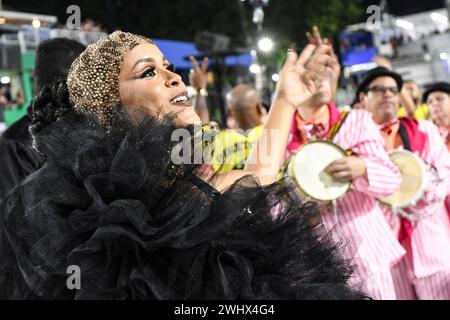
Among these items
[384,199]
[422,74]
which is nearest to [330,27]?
[422,74]

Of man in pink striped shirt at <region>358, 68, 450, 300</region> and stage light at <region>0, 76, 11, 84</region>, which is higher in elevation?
stage light at <region>0, 76, 11, 84</region>

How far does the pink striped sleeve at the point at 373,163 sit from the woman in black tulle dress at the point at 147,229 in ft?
6.53

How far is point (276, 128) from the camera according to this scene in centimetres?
224

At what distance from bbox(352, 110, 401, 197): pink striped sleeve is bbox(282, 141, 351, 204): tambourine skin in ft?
0.45

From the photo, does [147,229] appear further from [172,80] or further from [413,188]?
[413,188]

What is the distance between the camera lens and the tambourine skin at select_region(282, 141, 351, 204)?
11.2ft

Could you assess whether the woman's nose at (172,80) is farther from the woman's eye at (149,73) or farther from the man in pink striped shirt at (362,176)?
the man in pink striped shirt at (362,176)

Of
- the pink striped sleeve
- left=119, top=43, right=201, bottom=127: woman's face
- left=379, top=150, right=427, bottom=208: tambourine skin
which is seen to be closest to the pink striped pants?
left=379, top=150, right=427, bottom=208: tambourine skin

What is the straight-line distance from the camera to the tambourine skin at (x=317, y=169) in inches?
134

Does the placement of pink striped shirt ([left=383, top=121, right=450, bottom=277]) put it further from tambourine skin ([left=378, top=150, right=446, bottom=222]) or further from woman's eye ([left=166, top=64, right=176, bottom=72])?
woman's eye ([left=166, top=64, right=176, bottom=72])
